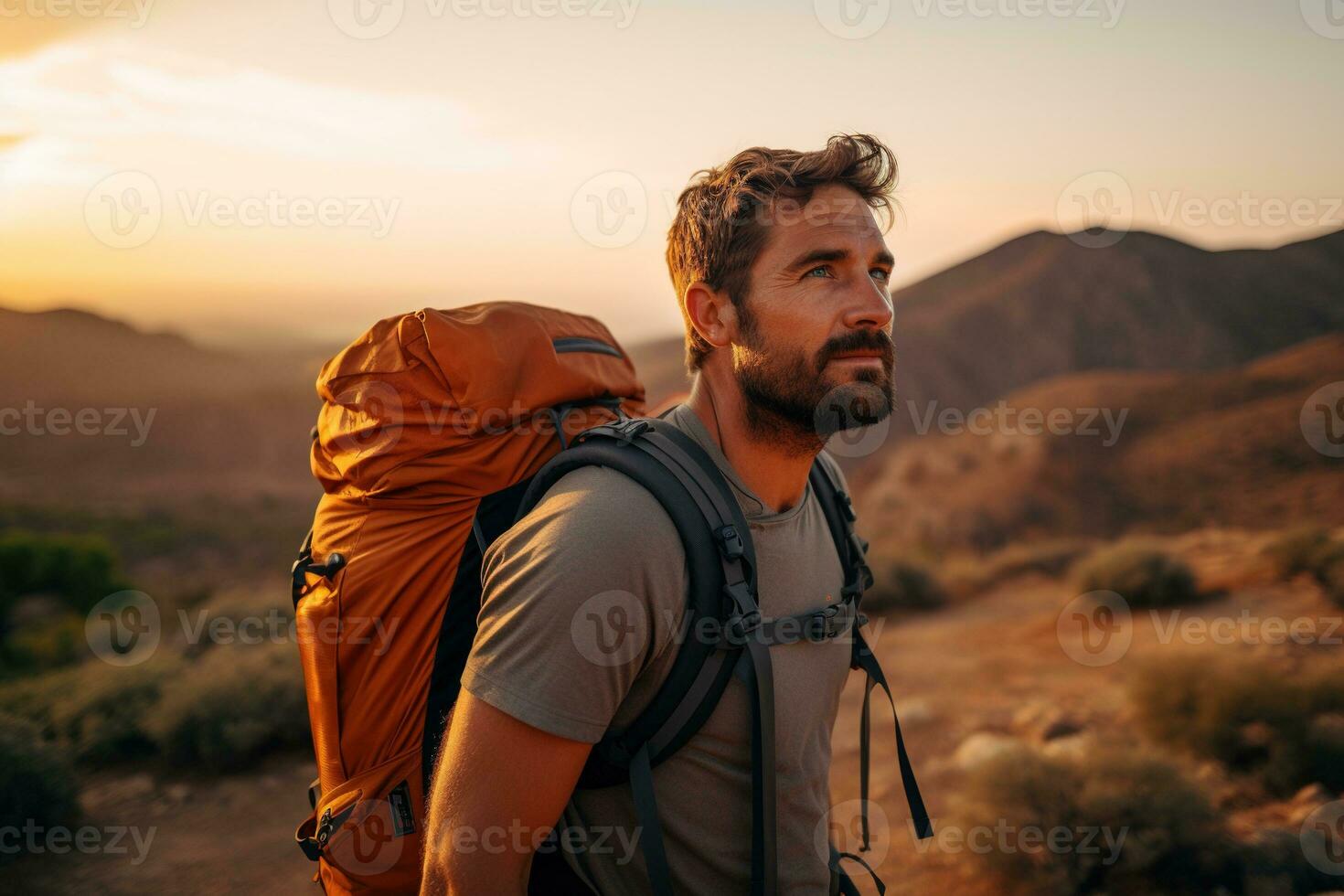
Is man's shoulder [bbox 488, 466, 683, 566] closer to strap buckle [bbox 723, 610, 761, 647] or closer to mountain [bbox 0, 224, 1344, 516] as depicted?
strap buckle [bbox 723, 610, 761, 647]

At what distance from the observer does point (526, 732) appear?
162 centimetres

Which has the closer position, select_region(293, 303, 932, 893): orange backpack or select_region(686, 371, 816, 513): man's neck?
select_region(293, 303, 932, 893): orange backpack

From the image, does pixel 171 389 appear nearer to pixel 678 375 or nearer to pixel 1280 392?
pixel 678 375

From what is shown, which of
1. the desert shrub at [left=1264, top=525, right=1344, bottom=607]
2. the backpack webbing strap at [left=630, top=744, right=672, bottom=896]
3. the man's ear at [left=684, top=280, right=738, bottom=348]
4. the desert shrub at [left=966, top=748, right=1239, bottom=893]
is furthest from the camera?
the desert shrub at [left=1264, top=525, right=1344, bottom=607]

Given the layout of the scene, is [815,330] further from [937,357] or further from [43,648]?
[937,357]

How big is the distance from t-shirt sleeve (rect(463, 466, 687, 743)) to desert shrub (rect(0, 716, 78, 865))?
17.1ft

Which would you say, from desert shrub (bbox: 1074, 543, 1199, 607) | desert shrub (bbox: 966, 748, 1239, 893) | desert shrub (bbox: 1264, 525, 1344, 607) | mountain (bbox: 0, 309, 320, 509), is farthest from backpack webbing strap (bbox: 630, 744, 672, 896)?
mountain (bbox: 0, 309, 320, 509)

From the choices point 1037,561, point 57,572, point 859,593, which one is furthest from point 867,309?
point 57,572

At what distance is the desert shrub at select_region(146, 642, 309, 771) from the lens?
623 centimetres

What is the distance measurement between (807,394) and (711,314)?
1.32 ft

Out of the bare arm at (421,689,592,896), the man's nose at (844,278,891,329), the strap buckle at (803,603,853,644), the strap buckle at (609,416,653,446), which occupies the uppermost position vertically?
the man's nose at (844,278,891,329)

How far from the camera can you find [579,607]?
63.2 inches

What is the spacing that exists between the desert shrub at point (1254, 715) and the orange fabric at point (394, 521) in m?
5.36

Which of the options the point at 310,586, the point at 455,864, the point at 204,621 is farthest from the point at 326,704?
the point at 204,621
